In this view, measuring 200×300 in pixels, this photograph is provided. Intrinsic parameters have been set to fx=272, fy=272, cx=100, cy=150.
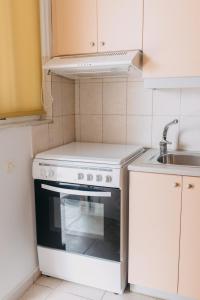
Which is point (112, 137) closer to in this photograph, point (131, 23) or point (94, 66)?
point (94, 66)

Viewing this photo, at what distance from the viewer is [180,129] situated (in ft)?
6.70

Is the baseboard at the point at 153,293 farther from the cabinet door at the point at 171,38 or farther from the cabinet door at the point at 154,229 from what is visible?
the cabinet door at the point at 171,38

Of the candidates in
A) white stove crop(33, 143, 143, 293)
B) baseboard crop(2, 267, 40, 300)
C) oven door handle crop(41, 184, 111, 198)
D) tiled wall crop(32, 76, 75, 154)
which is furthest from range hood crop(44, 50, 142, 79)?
baseboard crop(2, 267, 40, 300)

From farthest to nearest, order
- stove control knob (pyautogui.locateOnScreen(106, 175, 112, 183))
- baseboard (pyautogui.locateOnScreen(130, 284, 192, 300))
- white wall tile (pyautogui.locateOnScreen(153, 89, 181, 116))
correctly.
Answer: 1. white wall tile (pyautogui.locateOnScreen(153, 89, 181, 116))
2. baseboard (pyautogui.locateOnScreen(130, 284, 192, 300))
3. stove control knob (pyautogui.locateOnScreen(106, 175, 112, 183))

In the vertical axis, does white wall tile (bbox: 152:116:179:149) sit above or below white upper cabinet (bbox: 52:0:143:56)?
below

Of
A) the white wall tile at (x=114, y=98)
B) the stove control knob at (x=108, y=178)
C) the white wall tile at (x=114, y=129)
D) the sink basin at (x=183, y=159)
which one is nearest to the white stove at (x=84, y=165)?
the stove control knob at (x=108, y=178)

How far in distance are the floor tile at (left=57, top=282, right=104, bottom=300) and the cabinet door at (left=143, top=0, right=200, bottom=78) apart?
144 centimetres

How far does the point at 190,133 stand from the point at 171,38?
0.71m

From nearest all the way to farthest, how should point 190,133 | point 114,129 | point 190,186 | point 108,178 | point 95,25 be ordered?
1. point 190,186
2. point 108,178
3. point 95,25
4. point 190,133
5. point 114,129

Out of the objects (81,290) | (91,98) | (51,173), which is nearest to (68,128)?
(91,98)

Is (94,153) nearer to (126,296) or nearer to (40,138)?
(40,138)

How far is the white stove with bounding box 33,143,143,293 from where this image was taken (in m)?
1.62

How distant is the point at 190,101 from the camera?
1982mm

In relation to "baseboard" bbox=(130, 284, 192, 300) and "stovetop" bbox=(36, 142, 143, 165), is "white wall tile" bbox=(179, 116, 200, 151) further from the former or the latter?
"baseboard" bbox=(130, 284, 192, 300)
